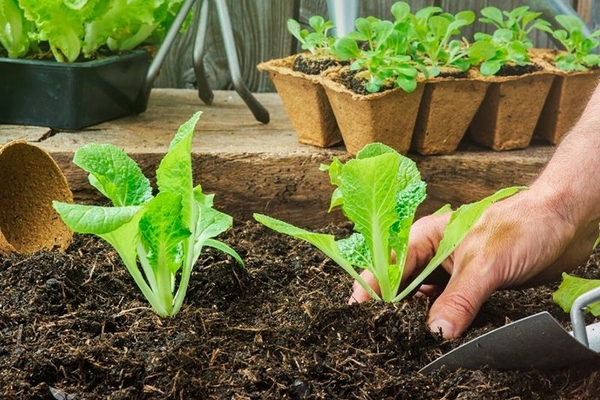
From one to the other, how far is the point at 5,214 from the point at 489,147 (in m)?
1.05

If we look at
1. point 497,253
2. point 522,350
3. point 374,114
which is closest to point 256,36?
point 374,114

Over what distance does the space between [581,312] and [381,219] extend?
1.00 ft

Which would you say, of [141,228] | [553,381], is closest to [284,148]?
[141,228]

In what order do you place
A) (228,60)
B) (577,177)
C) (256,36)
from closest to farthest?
1. (577,177)
2. (228,60)
3. (256,36)

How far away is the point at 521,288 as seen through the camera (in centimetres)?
138

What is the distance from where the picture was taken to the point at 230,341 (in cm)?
116

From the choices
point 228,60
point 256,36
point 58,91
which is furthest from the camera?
point 256,36

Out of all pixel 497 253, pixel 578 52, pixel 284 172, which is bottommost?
pixel 284 172

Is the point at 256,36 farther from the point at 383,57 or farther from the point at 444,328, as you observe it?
the point at 444,328

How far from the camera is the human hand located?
122 centimetres

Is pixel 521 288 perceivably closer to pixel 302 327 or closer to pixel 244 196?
pixel 302 327

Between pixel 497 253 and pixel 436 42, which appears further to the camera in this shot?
pixel 436 42

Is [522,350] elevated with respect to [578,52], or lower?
lower

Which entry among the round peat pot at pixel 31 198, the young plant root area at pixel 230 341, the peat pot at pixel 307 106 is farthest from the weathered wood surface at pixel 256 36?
the young plant root area at pixel 230 341
